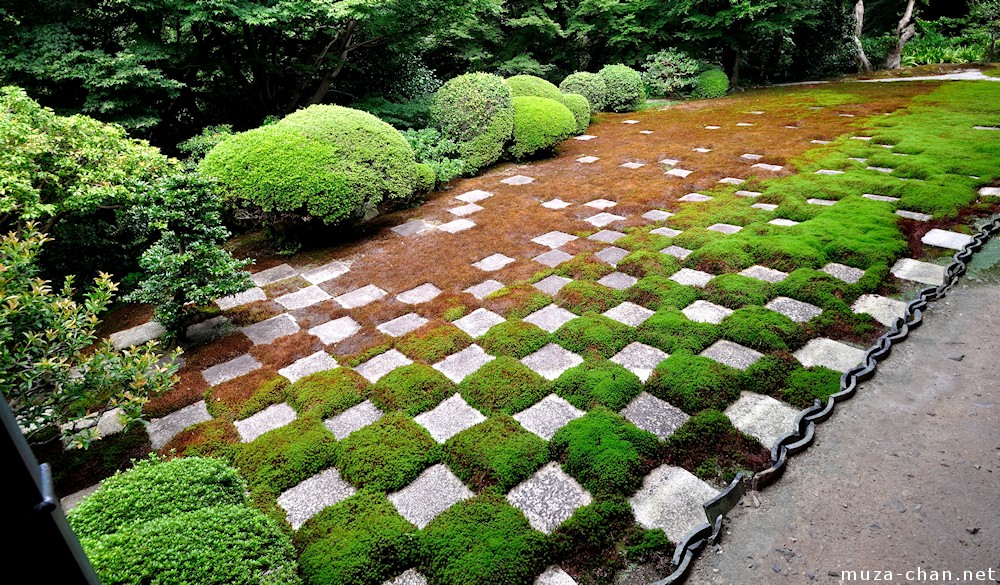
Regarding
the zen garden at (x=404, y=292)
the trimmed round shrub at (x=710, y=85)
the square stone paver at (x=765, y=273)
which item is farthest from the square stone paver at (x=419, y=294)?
the trimmed round shrub at (x=710, y=85)

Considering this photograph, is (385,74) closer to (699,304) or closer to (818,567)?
(699,304)

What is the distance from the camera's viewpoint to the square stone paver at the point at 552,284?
4.37m

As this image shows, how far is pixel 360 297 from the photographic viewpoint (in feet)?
15.0

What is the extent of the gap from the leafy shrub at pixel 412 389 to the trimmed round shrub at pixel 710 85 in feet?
43.2

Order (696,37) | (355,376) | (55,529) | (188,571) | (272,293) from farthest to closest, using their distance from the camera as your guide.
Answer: (696,37) → (272,293) → (355,376) → (188,571) → (55,529)

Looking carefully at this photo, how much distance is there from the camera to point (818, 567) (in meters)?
1.98

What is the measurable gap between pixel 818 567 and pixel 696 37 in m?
14.9

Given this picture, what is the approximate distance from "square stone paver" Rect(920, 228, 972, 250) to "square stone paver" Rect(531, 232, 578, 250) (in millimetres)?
3135

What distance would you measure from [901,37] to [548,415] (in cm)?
1791

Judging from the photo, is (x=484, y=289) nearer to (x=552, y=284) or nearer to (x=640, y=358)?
(x=552, y=284)

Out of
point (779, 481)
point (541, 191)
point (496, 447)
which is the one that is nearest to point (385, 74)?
point (541, 191)

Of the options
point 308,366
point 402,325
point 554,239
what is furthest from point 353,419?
point 554,239

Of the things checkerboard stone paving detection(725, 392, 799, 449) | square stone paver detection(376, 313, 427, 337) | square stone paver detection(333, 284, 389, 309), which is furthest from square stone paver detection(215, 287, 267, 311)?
checkerboard stone paving detection(725, 392, 799, 449)

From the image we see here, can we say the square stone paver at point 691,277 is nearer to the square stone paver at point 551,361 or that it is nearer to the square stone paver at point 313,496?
the square stone paver at point 551,361
